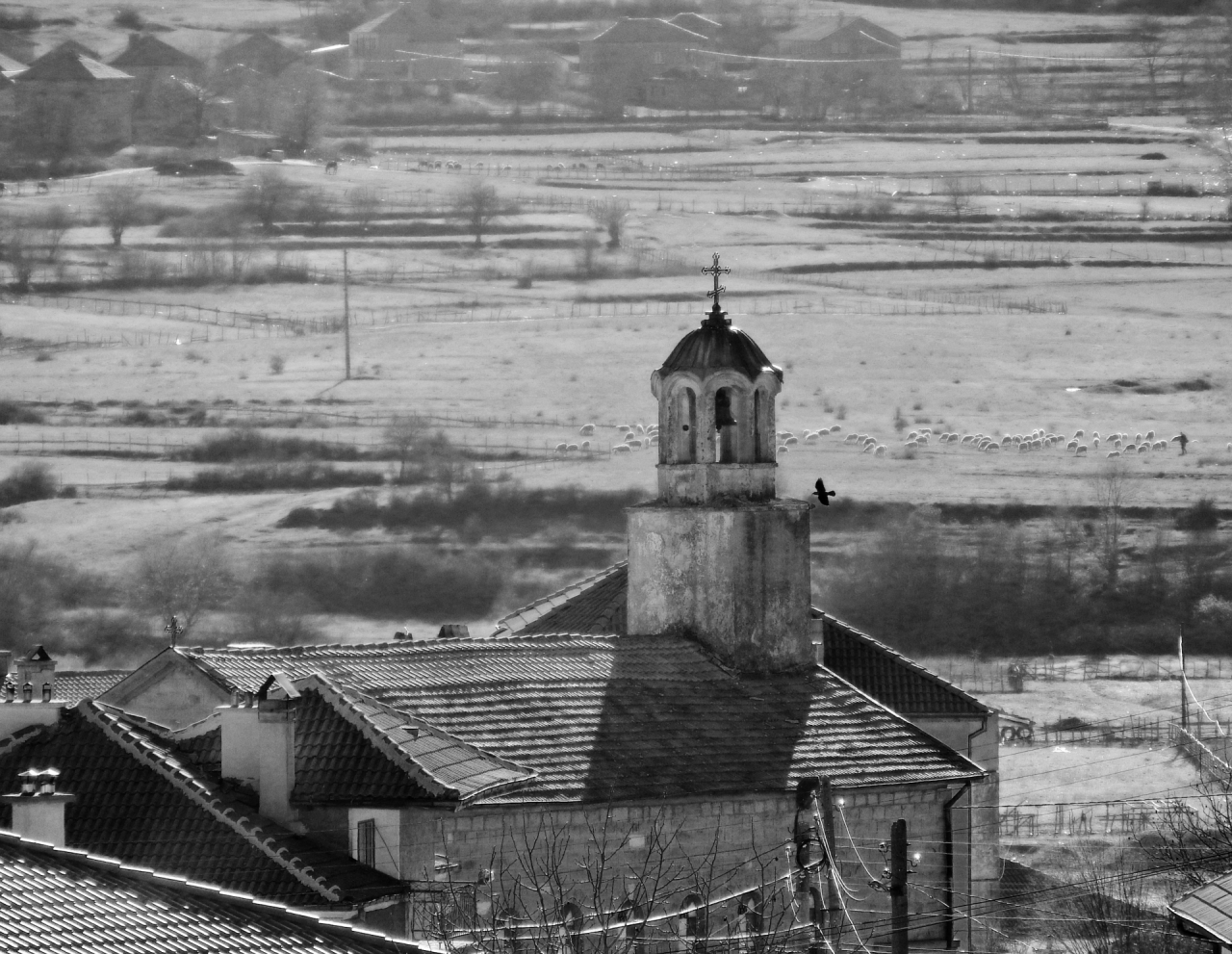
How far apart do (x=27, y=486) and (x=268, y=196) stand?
7346 cm

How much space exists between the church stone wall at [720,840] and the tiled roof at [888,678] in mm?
4439

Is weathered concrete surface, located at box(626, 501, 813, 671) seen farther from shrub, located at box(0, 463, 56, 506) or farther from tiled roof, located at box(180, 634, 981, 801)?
shrub, located at box(0, 463, 56, 506)

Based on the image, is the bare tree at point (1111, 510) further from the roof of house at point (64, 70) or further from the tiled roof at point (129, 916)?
the roof of house at point (64, 70)

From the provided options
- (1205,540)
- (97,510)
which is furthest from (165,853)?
(97,510)

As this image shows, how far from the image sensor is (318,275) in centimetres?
14038

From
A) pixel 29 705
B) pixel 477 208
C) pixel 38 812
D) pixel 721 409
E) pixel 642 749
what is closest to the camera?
pixel 38 812

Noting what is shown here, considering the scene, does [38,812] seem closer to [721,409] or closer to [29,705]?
[29,705]

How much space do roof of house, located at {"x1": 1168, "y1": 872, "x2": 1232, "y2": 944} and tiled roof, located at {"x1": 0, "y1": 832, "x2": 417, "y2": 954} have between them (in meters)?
5.77

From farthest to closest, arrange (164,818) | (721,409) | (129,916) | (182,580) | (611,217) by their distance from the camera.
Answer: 1. (611,217)
2. (182,580)
3. (721,409)
4. (164,818)
5. (129,916)

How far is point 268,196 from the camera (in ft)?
522

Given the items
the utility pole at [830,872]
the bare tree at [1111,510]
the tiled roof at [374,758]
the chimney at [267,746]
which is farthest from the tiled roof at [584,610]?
the bare tree at [1111,510]

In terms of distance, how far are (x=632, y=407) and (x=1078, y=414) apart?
1547cm

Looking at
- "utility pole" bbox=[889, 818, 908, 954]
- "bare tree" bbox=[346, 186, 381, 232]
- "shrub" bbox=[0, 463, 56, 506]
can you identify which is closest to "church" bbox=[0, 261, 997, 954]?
"utility pole" bbox=[889, 818, 908, 954]

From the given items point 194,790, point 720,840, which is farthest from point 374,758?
point 720,840
